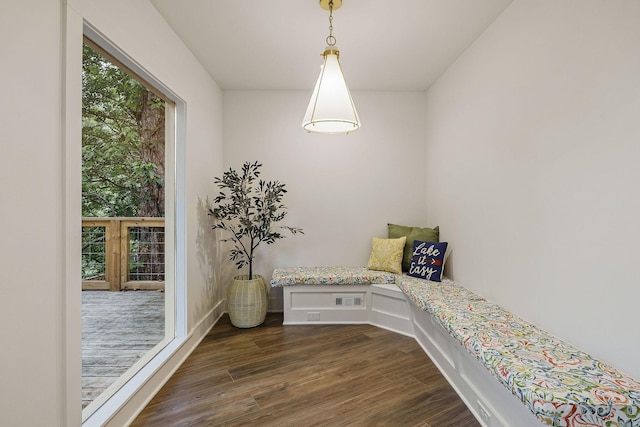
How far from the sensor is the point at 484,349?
160cm

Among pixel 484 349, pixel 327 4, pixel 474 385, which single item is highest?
pixel 327 4

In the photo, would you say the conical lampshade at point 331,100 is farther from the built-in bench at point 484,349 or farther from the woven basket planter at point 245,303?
the woven basket planter at point 245,303

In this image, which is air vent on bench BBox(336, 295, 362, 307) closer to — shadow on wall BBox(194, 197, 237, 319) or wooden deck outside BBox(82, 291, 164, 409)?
shadow on wall BBox(194, 197, 237, 319)

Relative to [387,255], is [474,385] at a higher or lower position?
lower

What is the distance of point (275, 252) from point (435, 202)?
196 centimetres

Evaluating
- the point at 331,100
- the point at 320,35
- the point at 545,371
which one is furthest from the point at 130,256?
the point at 545,371

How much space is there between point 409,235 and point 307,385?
203cm

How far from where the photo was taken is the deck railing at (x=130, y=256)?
2.47m

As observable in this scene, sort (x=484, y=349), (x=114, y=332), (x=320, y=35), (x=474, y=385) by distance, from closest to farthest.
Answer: (x=484, y=349), (x=474, y=385), (x=320, y=35), (x=114, y=332)

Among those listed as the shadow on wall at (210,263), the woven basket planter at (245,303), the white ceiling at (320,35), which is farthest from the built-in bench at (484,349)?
the white ceiling at (320,35)

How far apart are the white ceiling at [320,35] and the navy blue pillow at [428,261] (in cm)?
181

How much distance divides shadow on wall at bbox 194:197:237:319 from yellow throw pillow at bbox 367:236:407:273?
1.68 m

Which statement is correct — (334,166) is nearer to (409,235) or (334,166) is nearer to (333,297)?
(409,235)

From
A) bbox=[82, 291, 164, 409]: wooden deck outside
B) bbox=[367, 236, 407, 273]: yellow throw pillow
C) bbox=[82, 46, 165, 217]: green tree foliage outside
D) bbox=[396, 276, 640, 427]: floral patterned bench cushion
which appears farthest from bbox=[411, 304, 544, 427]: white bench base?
bbox=[82, 46, 165, 217]: green tree foliage outside
